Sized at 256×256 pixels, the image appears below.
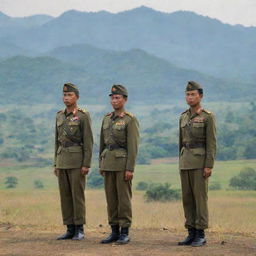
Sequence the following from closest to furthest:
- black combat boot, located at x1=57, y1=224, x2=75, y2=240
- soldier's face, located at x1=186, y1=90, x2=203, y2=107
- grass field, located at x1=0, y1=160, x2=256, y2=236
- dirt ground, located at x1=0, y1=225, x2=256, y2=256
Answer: dirt ground, located at x1=0, y1=225, x2=256, y2=256, soldier's face, located at x1=186, y1=90, x2=203, y2=107, black combat boot, located at x1=57, y1=224, x2=75, y2=240, grass field, located at x1=0, y1=160, x2=256, y2=236

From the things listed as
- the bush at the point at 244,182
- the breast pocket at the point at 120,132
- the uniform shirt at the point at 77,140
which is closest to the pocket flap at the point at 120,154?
the breast pocket at the point at 120,132

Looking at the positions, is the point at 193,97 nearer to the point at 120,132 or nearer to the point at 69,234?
the point at 120,132

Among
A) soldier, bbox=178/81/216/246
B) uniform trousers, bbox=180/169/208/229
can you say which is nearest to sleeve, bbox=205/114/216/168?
soldier, bbox=178/81/216/246

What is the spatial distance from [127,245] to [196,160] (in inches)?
53.9

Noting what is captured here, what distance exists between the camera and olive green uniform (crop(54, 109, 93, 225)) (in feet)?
28.7

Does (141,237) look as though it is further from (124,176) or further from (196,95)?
(196,95)

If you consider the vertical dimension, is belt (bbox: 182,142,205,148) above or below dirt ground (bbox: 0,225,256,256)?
above

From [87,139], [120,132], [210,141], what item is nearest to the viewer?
[210,141]

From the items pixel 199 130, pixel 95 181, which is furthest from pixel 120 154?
pixel 95 181

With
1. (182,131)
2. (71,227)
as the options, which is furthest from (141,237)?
(182,131)

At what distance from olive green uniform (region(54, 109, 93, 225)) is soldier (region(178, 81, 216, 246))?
125 cm

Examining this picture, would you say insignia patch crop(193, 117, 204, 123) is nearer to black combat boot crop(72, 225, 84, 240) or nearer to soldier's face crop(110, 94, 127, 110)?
soldier's face crop(110, 94, 127, 110)

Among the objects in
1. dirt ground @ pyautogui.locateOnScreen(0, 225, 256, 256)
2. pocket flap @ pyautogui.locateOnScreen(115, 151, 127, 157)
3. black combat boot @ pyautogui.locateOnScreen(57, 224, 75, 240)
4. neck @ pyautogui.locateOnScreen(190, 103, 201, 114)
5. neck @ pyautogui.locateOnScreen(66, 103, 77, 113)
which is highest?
neck @ pyautogui.locateOnScreen(66, 103, 77, 113)

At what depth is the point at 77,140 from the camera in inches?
348
